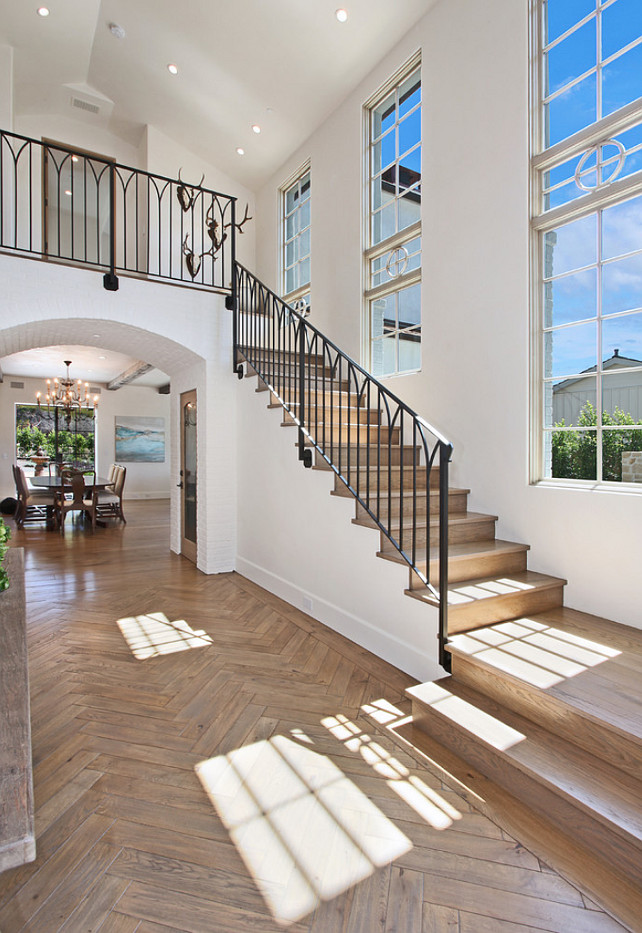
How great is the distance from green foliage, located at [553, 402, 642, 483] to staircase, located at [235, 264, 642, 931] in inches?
23.4

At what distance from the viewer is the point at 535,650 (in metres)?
2.36

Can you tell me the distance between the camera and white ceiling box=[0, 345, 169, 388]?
8.68 metres

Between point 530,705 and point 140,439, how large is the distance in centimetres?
1206

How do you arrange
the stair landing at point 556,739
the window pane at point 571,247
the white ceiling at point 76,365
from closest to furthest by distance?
1. the stair landing at point 556,739
2. the window pane at point 571,247
3. the white ceiling at point 76,365

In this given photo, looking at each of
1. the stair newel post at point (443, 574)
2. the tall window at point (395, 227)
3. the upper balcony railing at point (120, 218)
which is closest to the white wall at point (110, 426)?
the upper balcony railing at point (120, 218)

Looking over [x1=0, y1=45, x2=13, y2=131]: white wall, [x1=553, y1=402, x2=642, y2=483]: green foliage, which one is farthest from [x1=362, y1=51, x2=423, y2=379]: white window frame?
[x1=0, y1=45, x2=13, y2=131]: white wall

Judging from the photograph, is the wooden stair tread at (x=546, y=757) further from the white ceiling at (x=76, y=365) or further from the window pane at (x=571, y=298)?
the white ceiling at (x=76, y=365)

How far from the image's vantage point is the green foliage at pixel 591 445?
9.38ft

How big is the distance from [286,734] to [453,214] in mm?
3805

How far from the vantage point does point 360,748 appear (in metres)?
2.11

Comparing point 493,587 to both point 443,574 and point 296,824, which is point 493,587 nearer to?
point 443,574

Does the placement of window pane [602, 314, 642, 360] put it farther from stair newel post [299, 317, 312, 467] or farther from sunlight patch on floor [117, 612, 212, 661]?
sunlight patch on floor [117, 612, 212, 661]

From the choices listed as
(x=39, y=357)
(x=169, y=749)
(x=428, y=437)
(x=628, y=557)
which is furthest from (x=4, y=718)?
(x=39, y=357)

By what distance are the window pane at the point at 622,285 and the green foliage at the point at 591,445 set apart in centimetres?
60
